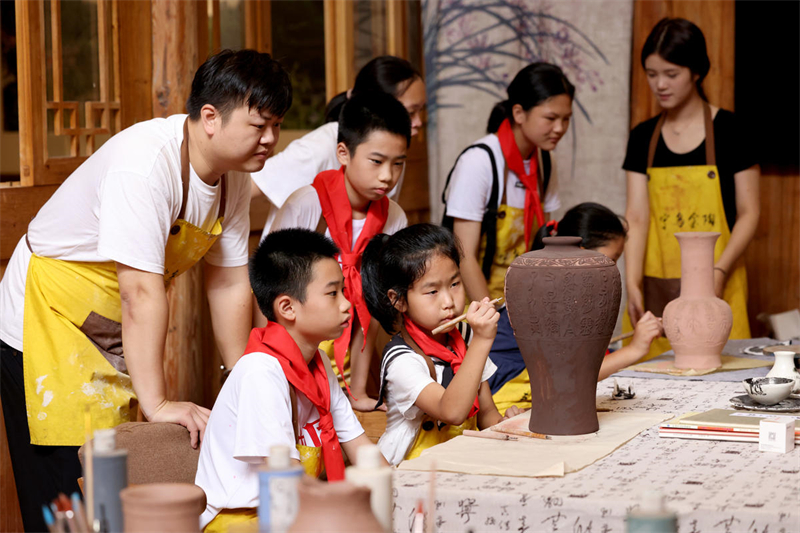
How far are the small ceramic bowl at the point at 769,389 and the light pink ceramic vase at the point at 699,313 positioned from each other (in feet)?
1.87

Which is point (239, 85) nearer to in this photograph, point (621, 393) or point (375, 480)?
point (621, 393)

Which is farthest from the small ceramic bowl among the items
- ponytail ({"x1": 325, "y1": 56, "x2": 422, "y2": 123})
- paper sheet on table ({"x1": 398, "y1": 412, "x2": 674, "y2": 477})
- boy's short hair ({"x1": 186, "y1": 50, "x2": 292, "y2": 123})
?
ponytail ({"x1": 325, "y1": 56, "x2": 422, "y2": 123})

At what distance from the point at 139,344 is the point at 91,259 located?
272mm

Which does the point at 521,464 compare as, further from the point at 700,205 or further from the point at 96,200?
the point at 700,205

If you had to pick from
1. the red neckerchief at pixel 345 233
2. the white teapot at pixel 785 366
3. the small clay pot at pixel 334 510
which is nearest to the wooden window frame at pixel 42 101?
the red neckerchief at pixel 345 233

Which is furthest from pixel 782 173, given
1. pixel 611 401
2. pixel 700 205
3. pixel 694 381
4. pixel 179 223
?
pixel 179 223

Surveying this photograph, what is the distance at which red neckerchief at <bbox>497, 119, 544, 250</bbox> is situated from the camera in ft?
10.9

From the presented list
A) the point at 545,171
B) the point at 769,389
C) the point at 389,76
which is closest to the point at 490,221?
the point at 545,171

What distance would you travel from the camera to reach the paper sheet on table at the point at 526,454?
158 centimetres

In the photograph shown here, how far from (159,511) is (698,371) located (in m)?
1.85

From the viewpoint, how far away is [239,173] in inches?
94.6

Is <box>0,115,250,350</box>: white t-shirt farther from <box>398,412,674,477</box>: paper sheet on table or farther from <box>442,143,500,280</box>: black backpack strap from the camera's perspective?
<box>442,143,500,280</box>: black backpack strap

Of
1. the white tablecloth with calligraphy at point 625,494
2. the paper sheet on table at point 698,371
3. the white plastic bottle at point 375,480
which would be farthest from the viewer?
the paper sheet on table at point 698,371

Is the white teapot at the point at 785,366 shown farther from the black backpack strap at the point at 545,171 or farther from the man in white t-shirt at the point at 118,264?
the black backpack strap at the point at 545,171
